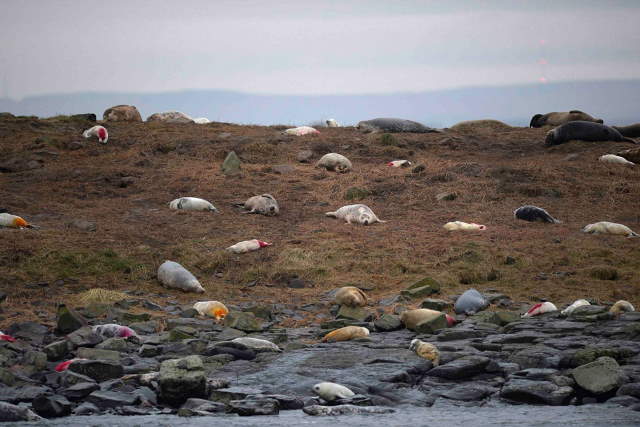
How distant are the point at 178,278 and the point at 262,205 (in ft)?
14.8

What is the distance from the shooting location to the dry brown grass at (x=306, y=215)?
446 inches

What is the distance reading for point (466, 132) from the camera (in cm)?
2423

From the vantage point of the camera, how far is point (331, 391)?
21.8ft

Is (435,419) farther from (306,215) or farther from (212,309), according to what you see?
(306,215)

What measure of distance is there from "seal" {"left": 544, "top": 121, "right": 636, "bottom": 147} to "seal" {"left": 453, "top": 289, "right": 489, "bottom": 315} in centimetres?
1278

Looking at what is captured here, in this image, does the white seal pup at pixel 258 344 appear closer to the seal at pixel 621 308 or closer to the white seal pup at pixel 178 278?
the white seal pup at pixel 178 278

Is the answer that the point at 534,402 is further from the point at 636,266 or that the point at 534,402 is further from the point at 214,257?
the point at 214,257

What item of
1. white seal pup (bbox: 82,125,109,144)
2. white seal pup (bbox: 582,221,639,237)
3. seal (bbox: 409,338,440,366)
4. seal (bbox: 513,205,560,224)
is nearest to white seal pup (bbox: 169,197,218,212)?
seal (bbox: 513,205,560,224)

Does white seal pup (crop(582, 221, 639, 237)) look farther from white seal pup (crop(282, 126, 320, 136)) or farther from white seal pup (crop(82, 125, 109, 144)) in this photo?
white seal pup (crop(82, 125, 109, 144))


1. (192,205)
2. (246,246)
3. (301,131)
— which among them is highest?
(301,131)

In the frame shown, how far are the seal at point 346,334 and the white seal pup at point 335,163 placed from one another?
407 inches

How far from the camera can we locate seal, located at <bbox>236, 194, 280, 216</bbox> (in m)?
15.4

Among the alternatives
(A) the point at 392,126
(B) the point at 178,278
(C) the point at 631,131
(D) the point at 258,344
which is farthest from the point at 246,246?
(C) the point at 631,131

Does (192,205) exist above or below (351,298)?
above
